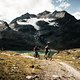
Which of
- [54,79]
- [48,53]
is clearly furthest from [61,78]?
[48,53]

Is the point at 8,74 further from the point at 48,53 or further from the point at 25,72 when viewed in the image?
the point at 48,53

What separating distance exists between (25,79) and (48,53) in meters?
31.6

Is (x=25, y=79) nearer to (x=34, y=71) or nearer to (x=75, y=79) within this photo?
(x=34, y=71)

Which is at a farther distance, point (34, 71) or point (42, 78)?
point (34, 71)

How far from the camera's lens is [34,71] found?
1013 inches

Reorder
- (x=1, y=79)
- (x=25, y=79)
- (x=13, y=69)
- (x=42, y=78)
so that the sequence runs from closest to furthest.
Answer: (x=1, y=79), (x=25, y=79), (x=42, y=78), (x=13, y=69)

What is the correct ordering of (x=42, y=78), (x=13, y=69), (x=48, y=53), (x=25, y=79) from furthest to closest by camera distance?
(x=48, y=53) → (x=13, y=69) → (x=42, y=78) → (x=25, y=79)

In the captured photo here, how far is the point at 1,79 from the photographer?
20156 millimetres

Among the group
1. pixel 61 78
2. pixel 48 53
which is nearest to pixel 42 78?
pixel 61 78

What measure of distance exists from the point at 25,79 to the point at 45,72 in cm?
494

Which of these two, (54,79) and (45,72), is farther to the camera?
(45,72)

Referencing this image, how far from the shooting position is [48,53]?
174 ft

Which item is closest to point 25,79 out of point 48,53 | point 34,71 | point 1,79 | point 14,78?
point 14,78

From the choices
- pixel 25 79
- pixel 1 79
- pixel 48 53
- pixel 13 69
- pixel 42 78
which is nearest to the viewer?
pixel 1 79
